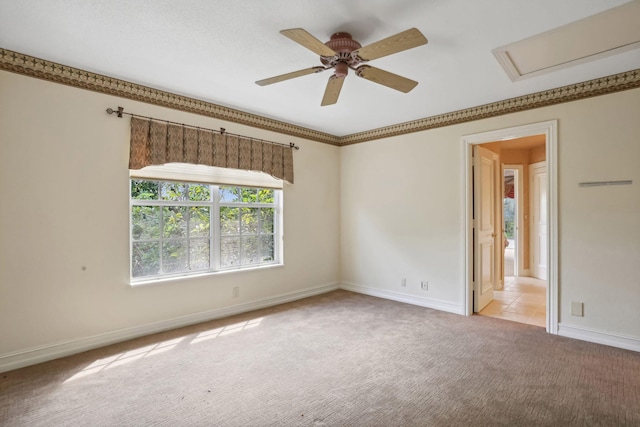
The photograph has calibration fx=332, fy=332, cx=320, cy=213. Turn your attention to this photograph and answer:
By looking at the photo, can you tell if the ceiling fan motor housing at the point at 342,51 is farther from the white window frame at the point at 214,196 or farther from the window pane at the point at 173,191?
the window pane at the point at 173,191

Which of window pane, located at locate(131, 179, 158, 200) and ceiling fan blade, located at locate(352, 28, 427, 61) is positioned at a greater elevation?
ceiling fan blade, located at locate(352, 28, 427, 61)

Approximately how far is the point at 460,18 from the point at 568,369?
280 centimetres

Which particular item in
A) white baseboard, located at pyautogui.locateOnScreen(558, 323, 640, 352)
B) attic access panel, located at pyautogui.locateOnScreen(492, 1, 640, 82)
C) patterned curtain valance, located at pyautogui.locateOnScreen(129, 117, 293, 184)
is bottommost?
white baseboard, located at pyautogui.locateOnScreen(558, 323, 640, 352)

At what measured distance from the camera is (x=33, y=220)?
111 inches

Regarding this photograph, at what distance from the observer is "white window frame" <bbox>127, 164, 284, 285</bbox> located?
11.4ft

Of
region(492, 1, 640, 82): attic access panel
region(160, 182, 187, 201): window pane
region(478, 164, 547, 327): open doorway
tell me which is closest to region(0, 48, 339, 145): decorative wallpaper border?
region(160, 182, 187, 201): window pane

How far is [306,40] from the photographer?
2.00 metres

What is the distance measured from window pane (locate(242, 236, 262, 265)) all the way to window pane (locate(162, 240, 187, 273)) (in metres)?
0.78

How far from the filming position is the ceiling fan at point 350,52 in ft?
6.37

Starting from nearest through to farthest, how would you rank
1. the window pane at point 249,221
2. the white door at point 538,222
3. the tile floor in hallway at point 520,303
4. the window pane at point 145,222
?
the window pane at point 145,222 → the tile floor in hallway at point 520,303 → the window pane at point 249,221 → the white door at point 538,222

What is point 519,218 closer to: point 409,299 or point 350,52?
point 409,299

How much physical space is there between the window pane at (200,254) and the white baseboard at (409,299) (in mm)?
2391

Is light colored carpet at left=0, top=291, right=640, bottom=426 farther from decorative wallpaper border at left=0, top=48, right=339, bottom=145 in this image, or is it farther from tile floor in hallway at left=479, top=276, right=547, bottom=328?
decorative wallpaper border at left=0, top=48, right=339, bottom=145

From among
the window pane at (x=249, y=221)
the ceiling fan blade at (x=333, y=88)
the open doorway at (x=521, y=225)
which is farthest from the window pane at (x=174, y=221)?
the open doorway at (x=521, y=225)
